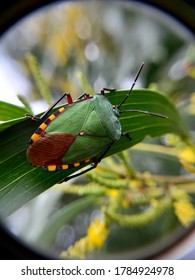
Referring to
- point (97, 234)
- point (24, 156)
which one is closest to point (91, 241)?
point (97, 234)

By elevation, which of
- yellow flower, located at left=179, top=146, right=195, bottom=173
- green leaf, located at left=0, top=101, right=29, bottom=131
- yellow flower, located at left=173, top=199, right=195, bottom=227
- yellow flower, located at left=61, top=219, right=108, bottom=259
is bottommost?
yellow flower, located at left=61, top=219, right=108, bottom=259

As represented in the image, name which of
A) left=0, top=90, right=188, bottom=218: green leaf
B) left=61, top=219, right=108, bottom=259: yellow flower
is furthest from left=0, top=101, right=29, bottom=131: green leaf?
left=61, top=219, right=108, bottom=259: yellow flower

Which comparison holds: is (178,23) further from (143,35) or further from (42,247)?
(143,35)

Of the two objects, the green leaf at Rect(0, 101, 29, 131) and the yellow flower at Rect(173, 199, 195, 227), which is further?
the yellow flower at Rect(173, 199, 195, 227)

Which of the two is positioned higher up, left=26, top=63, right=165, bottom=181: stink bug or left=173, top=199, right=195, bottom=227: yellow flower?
left=26, top=63, right=165, bottom=181: stink bug

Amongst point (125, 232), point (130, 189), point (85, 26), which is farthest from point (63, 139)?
point (85, 26)

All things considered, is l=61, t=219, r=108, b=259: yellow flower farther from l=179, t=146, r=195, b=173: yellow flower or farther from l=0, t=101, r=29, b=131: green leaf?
l=0, t=101, r=29, b=131: green leaf

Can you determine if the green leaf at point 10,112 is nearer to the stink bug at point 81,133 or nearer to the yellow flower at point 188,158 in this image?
the stink bug at point 81,133
